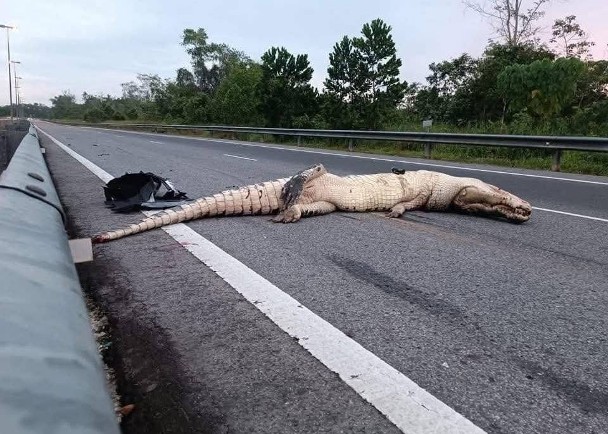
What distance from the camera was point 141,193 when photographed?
5.86 metres

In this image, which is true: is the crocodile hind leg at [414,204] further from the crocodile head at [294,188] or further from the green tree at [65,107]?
the green tree at [65,107]

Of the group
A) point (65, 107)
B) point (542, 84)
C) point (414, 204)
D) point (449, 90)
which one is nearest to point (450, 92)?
point (449, 90)

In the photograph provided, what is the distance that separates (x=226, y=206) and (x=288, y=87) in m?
25.7

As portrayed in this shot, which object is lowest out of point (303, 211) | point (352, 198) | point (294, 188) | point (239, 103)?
point (303, 211)

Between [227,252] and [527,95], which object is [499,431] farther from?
[527,95]

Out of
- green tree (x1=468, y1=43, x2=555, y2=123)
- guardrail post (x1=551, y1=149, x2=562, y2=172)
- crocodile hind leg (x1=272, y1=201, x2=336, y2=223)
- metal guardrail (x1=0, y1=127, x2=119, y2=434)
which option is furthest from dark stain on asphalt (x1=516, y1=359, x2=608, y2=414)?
green tree (x1=468, y1=43, x2=555, y2=123)

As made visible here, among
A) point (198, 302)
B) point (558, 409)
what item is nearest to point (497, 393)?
point (558, 409)

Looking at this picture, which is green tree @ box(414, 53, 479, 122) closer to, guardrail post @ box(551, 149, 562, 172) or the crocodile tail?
guardrail post @ box(551, 149, 562, 172)

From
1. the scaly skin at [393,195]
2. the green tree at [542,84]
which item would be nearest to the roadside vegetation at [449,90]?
the green tree at [542,84]

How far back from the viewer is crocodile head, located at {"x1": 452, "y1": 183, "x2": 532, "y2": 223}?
5078 mm

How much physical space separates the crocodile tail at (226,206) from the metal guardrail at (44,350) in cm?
233

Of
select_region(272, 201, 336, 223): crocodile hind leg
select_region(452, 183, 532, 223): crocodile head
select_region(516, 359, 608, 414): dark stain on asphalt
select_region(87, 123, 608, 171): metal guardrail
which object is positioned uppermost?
select_region(87, 123, 608, 171): metal guardrail

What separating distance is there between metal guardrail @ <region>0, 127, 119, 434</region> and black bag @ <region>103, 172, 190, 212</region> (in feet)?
11.5

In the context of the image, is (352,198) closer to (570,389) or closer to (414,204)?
(414,204)
